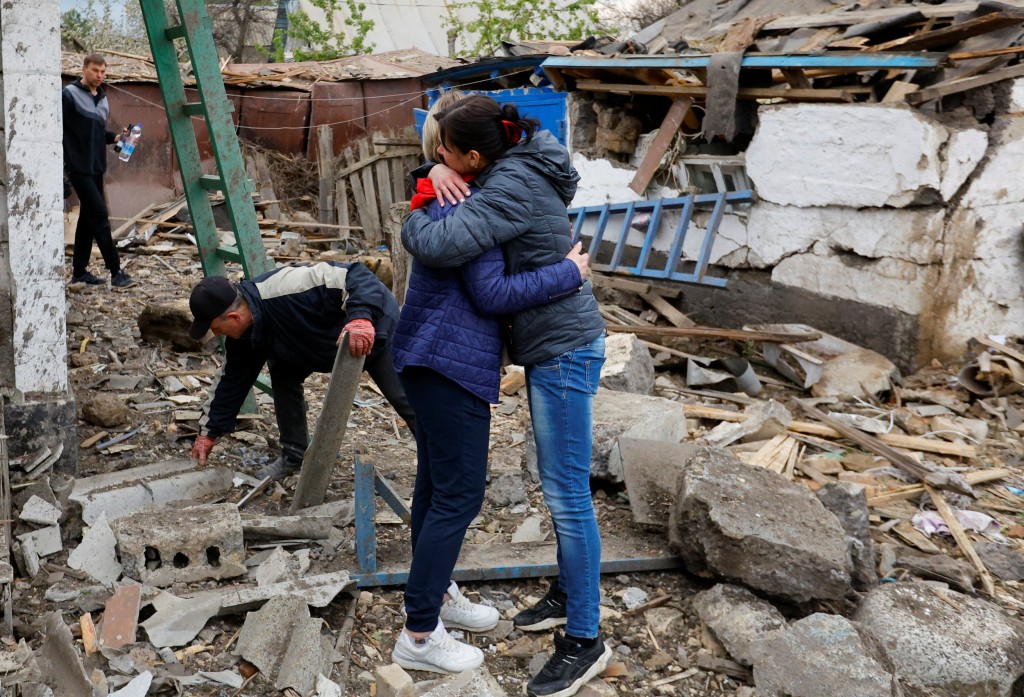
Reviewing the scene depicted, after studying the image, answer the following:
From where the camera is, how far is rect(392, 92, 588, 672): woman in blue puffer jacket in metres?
2.99

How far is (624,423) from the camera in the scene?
17.1ft

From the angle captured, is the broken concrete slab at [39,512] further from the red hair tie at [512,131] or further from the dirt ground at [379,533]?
the red hair tie at [512,131]

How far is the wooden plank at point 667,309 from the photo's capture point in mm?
9094

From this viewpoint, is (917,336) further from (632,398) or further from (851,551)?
(851,551)

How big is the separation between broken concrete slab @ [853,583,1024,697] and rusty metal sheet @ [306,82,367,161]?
12.7 meters

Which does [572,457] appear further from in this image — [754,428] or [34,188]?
[754,428]

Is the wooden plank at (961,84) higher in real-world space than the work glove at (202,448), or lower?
higher

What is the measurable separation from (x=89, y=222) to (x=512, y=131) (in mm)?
6793

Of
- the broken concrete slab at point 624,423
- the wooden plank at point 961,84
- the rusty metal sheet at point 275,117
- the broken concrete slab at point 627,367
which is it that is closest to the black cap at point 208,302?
the broken concrete slab at point 624,423

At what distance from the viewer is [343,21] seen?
74.4 ft

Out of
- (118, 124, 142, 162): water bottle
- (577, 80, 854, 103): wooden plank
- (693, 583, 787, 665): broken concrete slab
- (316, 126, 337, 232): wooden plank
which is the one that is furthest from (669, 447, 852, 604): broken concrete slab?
(316, 126, 337, 232): wooden plank

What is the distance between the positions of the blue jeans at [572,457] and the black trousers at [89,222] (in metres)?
6.72

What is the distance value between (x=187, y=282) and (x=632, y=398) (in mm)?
5818

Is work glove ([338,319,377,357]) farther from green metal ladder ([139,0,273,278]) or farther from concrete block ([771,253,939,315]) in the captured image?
concrete block ([771,253,939,315])
